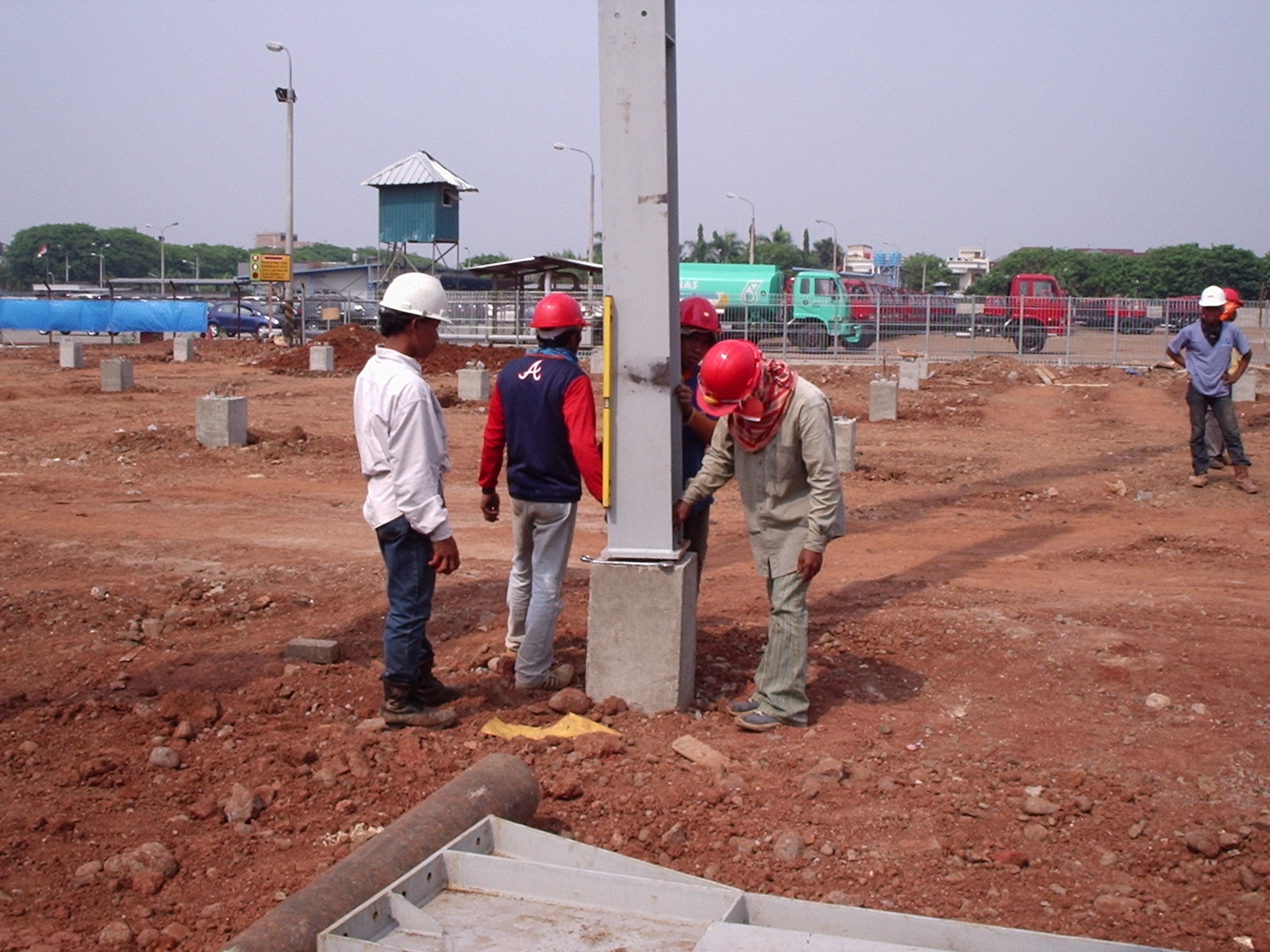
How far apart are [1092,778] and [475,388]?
17.3 metres

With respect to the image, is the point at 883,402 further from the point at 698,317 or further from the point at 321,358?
the point at 321,358

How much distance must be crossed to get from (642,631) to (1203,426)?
8.65m

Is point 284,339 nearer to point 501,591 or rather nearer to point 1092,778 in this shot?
point 501,591

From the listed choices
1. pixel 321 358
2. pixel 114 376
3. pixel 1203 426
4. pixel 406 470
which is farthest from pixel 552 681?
pixel 321 358

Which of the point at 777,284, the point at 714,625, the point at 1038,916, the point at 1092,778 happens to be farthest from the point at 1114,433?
the point at 777,284

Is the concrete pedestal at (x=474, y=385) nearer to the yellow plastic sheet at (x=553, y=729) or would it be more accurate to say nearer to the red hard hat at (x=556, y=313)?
the red hard hat at (x=556, y=313)

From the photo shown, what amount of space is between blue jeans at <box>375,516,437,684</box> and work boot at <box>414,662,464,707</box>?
87 millimetres

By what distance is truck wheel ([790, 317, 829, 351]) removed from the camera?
32.4m

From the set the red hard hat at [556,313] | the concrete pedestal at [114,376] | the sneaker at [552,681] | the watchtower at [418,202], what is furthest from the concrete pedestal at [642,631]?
the watchtower at [418,202]

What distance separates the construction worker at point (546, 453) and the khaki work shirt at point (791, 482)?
2.02ft

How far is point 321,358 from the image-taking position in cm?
2886

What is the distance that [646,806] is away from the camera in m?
4.86

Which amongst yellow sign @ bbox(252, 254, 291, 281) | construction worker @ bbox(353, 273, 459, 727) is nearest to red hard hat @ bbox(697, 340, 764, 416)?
construction worker @ bbox(353, 273, 459, 727)

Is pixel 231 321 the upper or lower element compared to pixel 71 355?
upper
